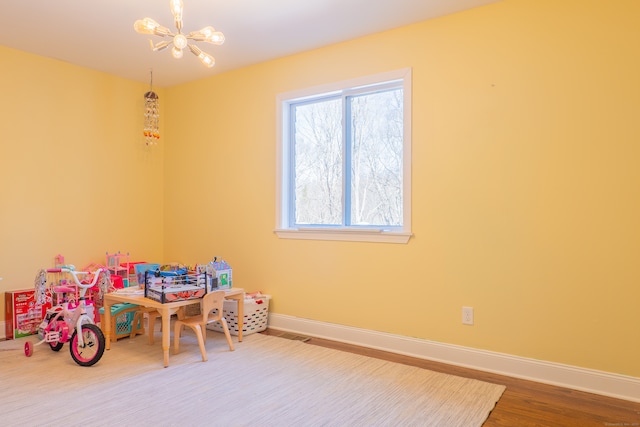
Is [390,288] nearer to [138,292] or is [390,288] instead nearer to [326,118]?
[326,118]

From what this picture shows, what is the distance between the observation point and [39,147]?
151 inches

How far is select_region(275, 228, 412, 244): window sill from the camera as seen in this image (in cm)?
325

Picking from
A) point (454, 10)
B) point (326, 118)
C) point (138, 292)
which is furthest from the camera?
point (326, 118)

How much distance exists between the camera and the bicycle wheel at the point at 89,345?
2.87 metres

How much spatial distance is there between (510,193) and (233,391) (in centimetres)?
215

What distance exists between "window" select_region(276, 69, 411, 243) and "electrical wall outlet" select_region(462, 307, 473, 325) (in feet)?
2.13

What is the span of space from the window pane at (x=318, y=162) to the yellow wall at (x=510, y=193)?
0.25 metres

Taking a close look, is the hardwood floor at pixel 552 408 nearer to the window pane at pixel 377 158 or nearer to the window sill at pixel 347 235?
the window sill at pixel 347 235

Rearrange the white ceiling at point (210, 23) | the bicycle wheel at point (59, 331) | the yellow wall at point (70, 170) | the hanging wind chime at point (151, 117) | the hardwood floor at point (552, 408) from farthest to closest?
the hanging wind chime at point (151, 117) → the yellow wall at point (70, 170) → the bicycle wheel at point (59, 331) → the white ceiling at point (210, 23) → the hardwood floor at point (552, 408)

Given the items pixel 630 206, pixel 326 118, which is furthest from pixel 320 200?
pixel 630 206

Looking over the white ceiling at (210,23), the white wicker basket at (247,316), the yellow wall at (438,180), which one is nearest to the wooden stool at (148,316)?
the white wicker basket at (247,316)

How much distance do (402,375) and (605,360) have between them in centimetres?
119

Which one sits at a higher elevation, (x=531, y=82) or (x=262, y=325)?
(x=531, y=82)

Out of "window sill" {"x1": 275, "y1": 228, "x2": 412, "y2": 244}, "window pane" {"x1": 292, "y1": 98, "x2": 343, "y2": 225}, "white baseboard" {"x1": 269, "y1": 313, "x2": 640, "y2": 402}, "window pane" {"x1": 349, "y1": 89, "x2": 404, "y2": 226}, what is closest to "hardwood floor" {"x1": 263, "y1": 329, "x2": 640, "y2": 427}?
"white baseboard" {"x1": 269, "y1": 313, "x2": 640, "y2": 402}
